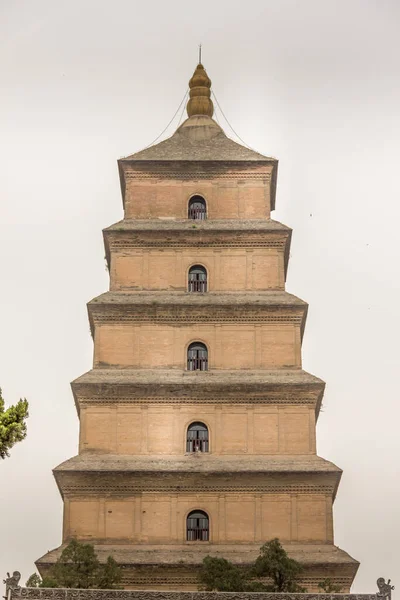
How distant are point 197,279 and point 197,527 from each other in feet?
29.9

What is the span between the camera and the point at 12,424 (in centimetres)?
3544

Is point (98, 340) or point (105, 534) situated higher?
point (98, 340)

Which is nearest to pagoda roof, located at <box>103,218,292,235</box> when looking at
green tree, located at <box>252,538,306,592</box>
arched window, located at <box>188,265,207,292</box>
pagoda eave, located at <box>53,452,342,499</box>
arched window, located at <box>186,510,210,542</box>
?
arched window, located at <box>188,265,207,292</box>

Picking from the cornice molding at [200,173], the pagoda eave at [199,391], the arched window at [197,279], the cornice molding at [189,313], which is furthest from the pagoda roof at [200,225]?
the pagoda eave at [199,391]

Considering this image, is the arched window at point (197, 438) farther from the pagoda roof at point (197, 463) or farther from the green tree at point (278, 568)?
the green tree at point (278, 568)

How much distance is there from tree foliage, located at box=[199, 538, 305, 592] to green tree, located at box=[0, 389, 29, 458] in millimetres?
9103

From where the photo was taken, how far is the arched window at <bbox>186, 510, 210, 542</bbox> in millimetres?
48250

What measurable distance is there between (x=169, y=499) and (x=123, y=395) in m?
3.86

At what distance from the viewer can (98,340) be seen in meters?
51.6

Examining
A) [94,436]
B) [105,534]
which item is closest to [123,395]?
[94,436]

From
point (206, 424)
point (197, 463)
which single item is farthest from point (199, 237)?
point (197, 463)

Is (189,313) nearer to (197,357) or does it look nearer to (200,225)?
(197,357)

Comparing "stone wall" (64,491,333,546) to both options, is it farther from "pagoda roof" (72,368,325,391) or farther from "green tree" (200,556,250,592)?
"green tree" (200,556,250,592)

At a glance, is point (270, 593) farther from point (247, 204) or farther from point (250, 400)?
point (247, 204)
